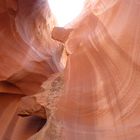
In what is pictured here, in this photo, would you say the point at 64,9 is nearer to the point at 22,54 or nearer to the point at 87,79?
the point at 22,54

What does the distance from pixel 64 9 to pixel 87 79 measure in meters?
0.58

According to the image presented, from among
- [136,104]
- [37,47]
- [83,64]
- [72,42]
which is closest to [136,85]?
[136,104]

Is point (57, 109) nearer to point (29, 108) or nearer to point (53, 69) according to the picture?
point (29, 108)

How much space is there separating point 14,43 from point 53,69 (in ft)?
0.58

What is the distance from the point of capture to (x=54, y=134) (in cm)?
73

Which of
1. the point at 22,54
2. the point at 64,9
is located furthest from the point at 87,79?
the point at 64,9

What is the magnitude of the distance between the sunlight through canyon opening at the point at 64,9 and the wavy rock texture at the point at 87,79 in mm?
121

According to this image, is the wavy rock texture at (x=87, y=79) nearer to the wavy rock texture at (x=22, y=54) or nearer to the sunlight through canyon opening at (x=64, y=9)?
the wavy rock texture at (x=22, y=54)

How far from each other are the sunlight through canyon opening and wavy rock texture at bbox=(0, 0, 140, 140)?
0.40 ft

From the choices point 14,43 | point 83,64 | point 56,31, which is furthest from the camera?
point 14,43

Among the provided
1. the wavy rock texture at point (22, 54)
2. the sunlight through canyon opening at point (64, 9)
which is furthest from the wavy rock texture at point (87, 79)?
the sunlight through canyon opening at point (64, 9)

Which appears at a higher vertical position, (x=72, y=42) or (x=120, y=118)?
(x=72, y=42)

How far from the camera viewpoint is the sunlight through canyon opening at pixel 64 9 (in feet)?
4.16

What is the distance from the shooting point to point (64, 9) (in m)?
1.32
